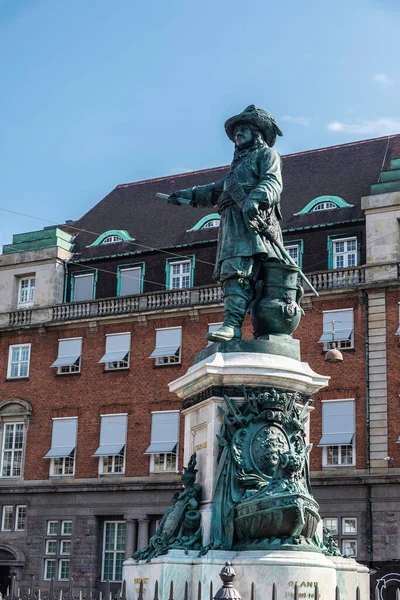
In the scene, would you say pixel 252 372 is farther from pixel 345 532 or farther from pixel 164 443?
pixel 164 443

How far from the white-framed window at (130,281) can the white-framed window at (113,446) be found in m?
5.05

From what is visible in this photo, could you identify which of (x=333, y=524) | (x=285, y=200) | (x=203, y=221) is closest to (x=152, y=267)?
(x=203, y=221)

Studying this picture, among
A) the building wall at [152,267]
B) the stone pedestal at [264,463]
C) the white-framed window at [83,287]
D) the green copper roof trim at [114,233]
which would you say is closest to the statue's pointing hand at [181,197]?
the stone pedestal at [264,463]

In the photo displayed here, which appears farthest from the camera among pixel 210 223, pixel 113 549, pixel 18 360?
pixel 18 360

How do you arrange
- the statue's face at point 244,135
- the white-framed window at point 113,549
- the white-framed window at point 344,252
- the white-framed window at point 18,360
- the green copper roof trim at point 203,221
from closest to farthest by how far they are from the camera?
the statue's face at point 244,135 < the white-framed window at point 344,252 < the white-framed window at point 113,549 < the green copper roof trim at point 203,221 < the white-framed window at point 18,360

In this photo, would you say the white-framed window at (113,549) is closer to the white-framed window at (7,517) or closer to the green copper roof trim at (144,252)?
the white-framed window at (7,517)

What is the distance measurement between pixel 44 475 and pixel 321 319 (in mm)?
12252

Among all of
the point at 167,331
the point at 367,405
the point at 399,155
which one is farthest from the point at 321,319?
the point at 399,155

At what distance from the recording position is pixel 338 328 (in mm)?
33219

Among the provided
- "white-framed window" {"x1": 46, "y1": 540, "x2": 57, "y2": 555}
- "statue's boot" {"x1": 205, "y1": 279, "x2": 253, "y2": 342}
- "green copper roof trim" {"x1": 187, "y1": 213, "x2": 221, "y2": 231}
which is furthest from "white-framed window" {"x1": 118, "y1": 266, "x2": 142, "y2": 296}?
"statue's boot" {"x1": 205, "y1": 279, "x2": 253, "y2": 342}

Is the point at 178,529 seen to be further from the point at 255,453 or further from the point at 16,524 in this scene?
the point at 16,524

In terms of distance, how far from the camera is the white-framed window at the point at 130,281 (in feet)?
126

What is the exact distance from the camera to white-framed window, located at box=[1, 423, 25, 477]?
38062 millimetres

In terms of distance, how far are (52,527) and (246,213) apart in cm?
2897
